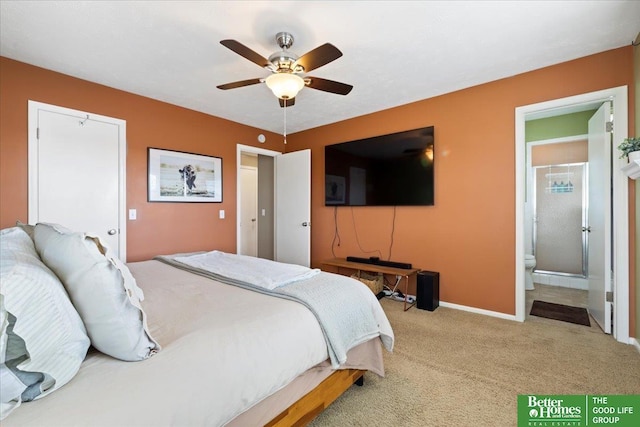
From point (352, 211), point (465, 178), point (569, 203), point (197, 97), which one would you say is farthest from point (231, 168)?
point (569, 203)

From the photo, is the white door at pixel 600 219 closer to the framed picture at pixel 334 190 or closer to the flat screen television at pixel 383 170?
the flat screen television at pixel 383 170

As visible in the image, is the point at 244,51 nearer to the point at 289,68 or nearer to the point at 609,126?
the point at 289,68

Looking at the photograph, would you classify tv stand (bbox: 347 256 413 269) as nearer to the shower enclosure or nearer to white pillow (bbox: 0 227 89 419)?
the shower enclosure

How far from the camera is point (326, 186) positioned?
4387mm

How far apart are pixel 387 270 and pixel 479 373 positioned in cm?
147

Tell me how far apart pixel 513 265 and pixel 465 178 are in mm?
1023

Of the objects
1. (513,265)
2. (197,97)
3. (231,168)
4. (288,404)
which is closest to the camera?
(288,404)

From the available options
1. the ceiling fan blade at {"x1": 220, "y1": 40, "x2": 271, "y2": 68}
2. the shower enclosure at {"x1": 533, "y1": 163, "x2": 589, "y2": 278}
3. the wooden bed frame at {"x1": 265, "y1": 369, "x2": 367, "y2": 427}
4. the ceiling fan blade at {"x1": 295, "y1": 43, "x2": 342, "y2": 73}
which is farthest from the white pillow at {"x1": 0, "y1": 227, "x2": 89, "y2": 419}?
the shower enclosure at {"x1": 533, "y1": 163, "x2": 589, "y2": 278}

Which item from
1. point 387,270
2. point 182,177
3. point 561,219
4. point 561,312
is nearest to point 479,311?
point 561,312

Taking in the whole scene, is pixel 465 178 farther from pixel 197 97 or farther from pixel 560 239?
pixel 197 97

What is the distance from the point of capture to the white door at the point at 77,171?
103 inches

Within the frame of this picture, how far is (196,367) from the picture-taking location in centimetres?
96

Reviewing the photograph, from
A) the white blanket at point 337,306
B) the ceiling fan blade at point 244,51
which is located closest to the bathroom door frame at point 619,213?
the white blanket at point 337,306

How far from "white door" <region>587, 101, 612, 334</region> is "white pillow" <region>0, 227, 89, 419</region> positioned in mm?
3695
